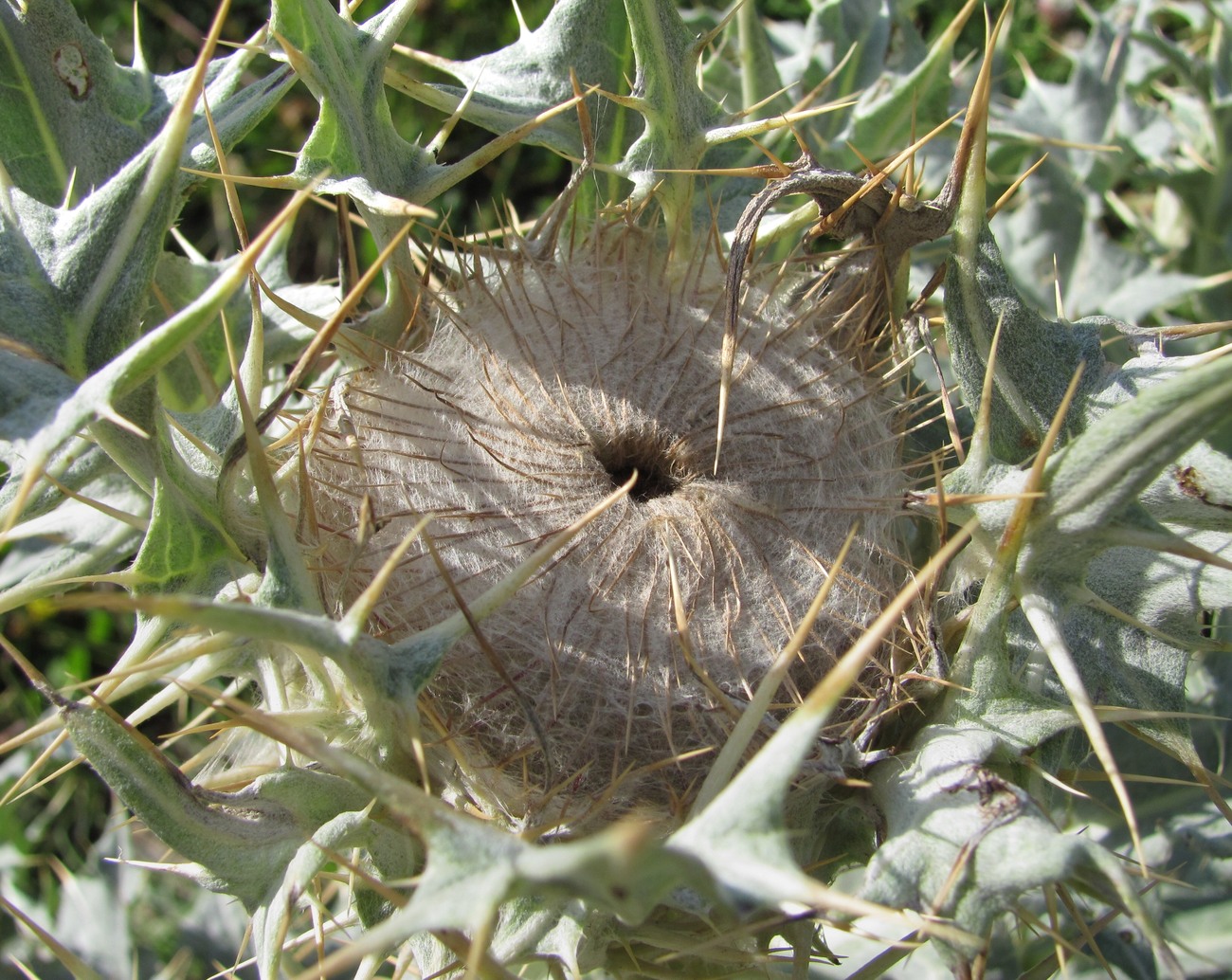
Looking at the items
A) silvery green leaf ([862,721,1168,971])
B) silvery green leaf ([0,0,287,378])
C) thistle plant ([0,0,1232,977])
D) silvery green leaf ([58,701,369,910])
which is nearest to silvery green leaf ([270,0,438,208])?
thistle plant ([0,0,1232,977])

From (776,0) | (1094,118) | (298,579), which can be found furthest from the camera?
(776,0)

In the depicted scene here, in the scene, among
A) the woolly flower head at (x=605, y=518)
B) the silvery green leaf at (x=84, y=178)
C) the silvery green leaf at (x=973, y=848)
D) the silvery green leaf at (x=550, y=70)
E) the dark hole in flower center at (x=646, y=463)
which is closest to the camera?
the silvery green leaf at (x=973, y=848)

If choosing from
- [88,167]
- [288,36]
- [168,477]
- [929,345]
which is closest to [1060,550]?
[929,345]

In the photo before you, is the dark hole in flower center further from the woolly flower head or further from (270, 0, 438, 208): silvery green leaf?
(270, 0, 438, 208): silvery green leaf

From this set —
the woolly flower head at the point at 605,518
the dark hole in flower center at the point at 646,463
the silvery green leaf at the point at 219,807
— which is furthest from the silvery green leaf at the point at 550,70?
the silvery green leaf at the point at 219,807

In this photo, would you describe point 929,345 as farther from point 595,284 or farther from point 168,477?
point 168,477

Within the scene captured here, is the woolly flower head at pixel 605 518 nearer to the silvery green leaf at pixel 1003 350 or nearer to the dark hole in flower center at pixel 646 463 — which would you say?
the dark hole in flower center at pixel 646 463

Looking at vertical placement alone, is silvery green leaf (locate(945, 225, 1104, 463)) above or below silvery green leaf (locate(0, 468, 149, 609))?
below
